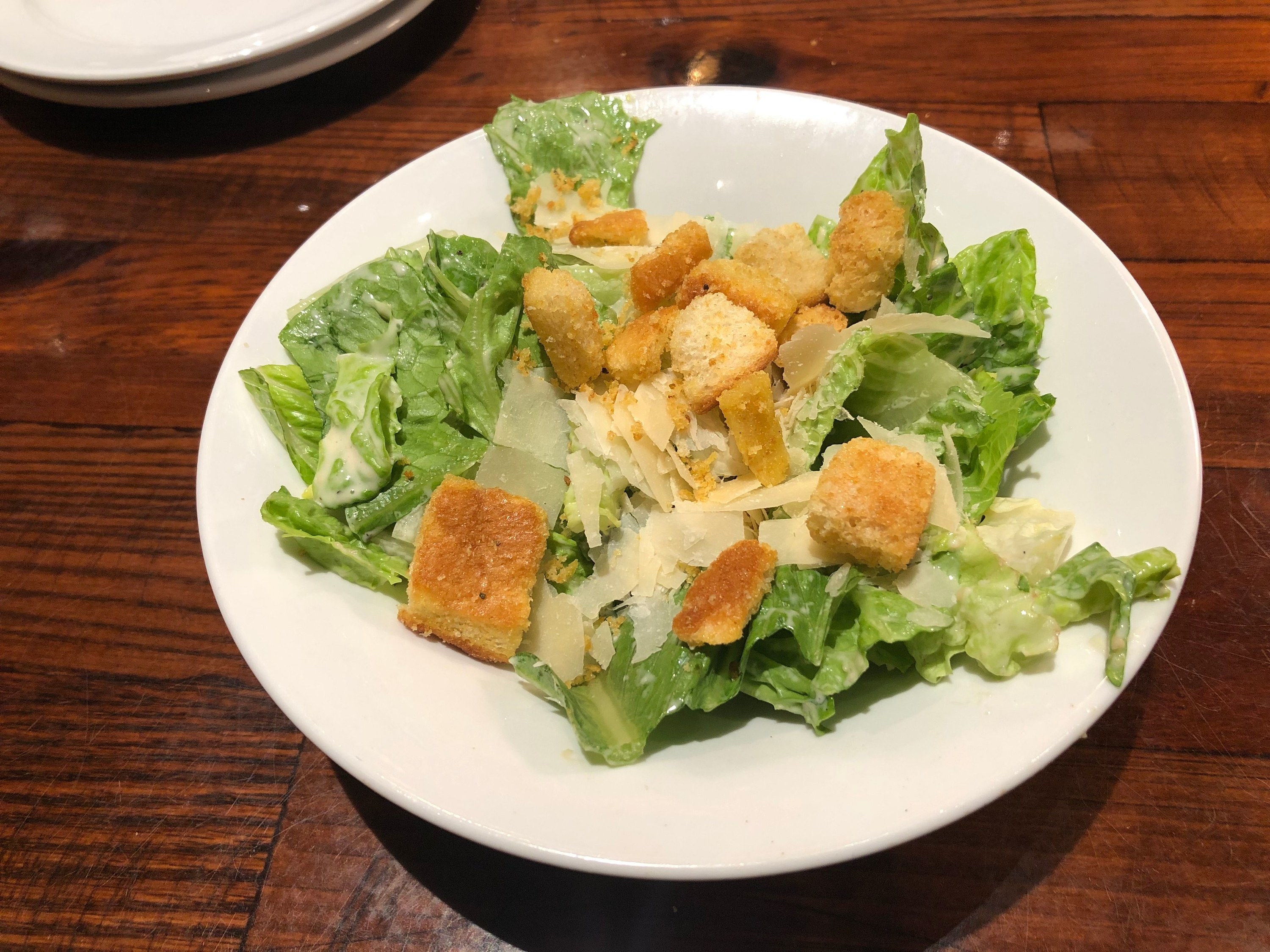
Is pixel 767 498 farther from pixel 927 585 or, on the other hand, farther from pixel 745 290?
pixel 745 290

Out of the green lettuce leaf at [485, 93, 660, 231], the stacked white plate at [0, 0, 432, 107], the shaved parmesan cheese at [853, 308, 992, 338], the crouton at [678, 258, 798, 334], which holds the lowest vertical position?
the shaved parmesan cheese at [853, 308, 992, 338]

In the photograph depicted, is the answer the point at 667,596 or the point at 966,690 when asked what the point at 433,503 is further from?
the point at 966,690

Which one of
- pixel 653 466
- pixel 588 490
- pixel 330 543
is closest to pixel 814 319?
pixel 653 466

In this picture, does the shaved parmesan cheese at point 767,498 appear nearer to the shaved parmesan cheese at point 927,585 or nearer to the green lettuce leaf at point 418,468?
the shaved parmesan cheese at point 927,585

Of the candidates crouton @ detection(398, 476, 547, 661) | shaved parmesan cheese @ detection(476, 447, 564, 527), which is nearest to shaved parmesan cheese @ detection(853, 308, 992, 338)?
shaved parmesan cheese @ detection(476, 447, 564, 527)

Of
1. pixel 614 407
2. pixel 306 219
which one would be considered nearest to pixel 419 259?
pixel 614 407

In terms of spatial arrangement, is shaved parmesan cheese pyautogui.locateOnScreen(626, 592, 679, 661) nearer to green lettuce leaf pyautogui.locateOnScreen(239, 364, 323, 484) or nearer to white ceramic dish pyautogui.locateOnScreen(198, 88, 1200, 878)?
white ceramic dish pyautogui.locateOnScreen(198, 88, 1200, 878)
